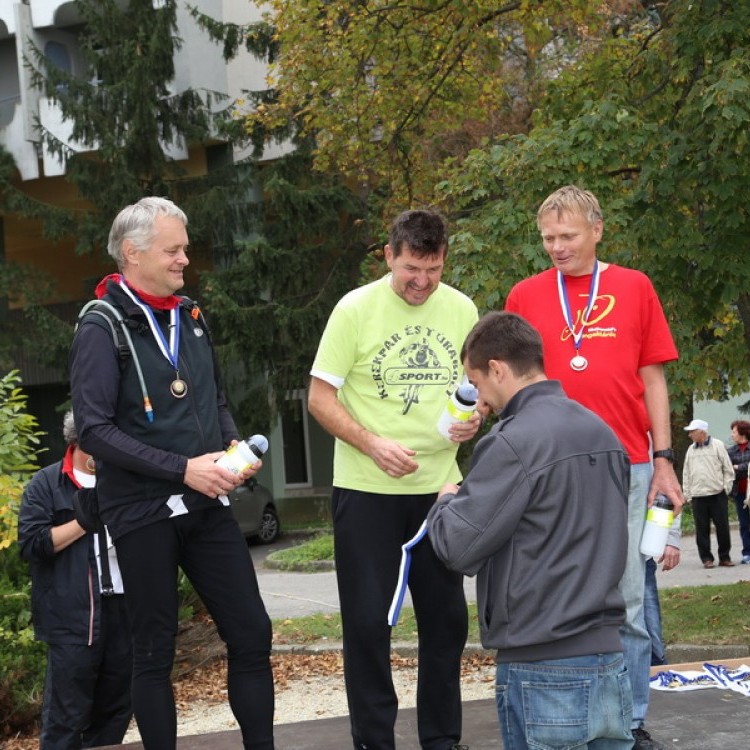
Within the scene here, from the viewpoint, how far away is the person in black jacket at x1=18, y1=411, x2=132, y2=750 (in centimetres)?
554

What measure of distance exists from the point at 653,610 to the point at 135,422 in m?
2.75

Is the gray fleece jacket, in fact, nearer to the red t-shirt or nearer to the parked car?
the red t-shirt

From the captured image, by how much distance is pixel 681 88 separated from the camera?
484 inches

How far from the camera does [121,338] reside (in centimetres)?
425

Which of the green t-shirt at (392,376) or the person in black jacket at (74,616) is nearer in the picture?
the green t-shirt at (392,376)

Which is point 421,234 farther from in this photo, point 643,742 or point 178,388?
point 643,742

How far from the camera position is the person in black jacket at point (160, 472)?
4.17 meters

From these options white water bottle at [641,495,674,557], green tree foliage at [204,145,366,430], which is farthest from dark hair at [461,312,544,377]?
green tree foliage at [204,145,366,430]

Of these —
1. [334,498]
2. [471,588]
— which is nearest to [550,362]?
[334,498]

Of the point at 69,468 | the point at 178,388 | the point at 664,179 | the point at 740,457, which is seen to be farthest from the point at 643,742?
the point at 740,457

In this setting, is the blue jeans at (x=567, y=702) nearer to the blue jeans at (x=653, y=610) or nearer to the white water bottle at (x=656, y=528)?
the white water bottle at (x=656, y=528)

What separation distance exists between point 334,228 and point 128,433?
752 inches

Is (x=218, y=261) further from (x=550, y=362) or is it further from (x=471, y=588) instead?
(x=550, y=362)

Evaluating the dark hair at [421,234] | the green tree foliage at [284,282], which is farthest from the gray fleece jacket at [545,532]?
the green tree foliage at [284,282]
